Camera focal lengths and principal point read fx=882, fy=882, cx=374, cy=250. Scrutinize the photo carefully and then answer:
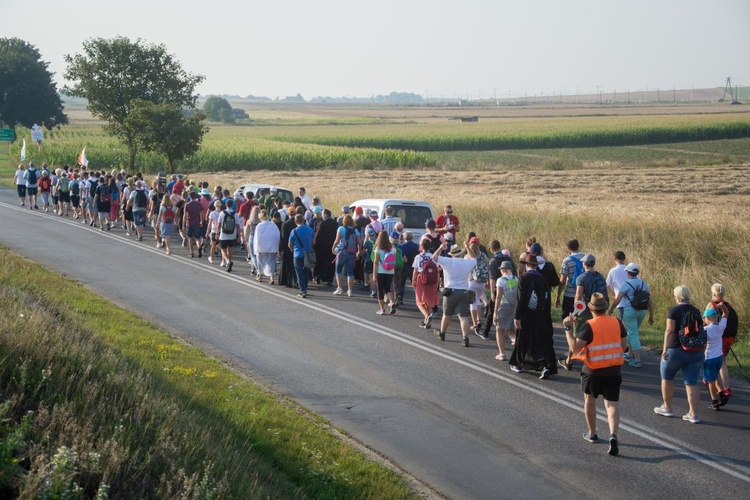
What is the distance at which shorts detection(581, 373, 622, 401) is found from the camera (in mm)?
9461

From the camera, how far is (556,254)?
21.0m

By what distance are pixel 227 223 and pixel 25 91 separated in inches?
2833

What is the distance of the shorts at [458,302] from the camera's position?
14102 mm

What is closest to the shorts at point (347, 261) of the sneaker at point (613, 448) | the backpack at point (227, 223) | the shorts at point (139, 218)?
the backpack at point (227, 223)

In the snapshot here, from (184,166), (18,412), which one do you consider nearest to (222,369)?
(18,412)

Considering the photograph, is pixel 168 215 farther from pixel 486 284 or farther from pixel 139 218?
pixel 486 284

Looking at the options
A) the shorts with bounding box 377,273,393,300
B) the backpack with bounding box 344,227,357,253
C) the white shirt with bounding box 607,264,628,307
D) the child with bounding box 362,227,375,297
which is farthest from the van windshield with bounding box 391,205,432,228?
the white shirt with bounding box 607,264,628,307

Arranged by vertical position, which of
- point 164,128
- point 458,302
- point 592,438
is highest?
point 164,128

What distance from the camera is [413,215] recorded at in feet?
67.4

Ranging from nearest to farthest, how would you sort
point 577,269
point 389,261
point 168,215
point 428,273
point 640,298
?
point 640,298 → point 577,269 → point 428,273 → point 389,261 → point 168,215

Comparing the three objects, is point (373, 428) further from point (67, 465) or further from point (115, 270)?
point (115, 270)

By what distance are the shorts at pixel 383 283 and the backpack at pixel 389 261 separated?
139 mm

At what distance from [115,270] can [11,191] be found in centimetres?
2402

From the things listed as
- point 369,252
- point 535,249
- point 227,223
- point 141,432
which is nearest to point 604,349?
point 535,249
